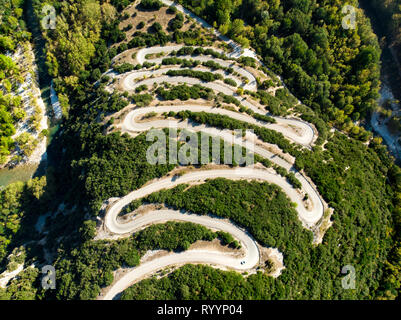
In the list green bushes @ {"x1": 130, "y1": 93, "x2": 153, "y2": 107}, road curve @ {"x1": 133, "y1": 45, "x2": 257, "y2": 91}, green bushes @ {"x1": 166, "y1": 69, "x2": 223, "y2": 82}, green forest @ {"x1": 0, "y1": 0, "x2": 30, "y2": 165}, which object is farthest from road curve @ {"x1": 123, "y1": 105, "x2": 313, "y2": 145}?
green forest @ {"x1": 0, "y1": 0, "x2": 30, "y2": 165}

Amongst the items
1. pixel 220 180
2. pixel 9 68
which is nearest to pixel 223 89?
pixel 220 180

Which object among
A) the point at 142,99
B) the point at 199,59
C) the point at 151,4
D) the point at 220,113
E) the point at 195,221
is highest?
the point at 151,4

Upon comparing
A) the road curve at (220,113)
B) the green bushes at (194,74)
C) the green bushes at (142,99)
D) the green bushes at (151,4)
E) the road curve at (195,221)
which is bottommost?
the road curve at (195,221)

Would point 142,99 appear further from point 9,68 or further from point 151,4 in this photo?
point 9,68

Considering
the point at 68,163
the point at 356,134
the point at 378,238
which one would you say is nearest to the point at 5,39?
the point at 68,163

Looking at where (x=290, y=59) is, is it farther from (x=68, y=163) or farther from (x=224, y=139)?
(x=68, y=163)

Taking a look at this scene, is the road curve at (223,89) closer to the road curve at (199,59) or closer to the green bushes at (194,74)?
the green bushes at (194,74)

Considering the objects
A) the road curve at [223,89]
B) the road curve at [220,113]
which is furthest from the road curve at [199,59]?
the road curve at [220,113]

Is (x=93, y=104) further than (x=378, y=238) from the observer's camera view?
Yes

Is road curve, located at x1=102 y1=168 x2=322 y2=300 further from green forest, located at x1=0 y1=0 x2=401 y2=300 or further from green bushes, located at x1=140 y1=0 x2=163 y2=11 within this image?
green bushes, located at x1=140 y1=0 x2=163 y2=11

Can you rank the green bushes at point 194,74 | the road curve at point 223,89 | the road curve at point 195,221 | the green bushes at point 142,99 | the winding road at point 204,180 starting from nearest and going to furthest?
the road curve at point 195,221
the winding road at point 204,180
the green bushes at point 142,99
the road curve at point 223,89
the green bushes at point 194,74

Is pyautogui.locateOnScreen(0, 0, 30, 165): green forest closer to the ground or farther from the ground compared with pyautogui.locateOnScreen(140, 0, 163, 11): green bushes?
closer to the ground
